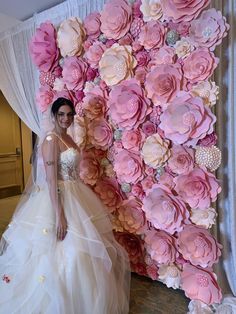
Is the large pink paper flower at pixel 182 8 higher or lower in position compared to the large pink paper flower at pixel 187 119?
higher

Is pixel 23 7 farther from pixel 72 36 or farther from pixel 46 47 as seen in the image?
pixel 72 36

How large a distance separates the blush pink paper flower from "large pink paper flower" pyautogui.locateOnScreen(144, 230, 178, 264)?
1.55 metres

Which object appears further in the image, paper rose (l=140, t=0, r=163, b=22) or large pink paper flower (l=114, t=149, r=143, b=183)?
large pink paper flower (l=114, t=149, r=143, b=183)

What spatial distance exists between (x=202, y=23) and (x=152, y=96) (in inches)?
19.9

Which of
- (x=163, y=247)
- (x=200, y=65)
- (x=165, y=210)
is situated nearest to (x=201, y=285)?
(x=163, y=247)

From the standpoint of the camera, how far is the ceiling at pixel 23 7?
7.86 ft

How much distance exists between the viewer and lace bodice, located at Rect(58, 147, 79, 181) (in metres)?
1.58

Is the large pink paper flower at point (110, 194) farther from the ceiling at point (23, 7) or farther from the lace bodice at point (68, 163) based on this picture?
the ceiling at point (23, 7)

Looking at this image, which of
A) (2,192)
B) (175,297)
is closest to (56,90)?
(175,297)

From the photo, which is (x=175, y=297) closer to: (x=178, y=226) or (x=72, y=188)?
(x=178, y=226)

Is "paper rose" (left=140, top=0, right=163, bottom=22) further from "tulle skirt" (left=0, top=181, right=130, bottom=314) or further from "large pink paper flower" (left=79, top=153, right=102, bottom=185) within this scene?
"tulle skirt" (left=0, top=181, right=130, bottom=314)

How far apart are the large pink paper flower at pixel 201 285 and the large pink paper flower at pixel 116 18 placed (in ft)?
5.53

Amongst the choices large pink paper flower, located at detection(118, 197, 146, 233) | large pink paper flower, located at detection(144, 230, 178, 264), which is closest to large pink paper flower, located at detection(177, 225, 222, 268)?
large pink paper flower, located at detection(144, 230, 178, 264)

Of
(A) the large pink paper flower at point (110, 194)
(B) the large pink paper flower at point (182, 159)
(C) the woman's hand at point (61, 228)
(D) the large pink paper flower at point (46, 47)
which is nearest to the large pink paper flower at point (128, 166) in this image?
(A) the large pink paper flower at point (110, 194)
